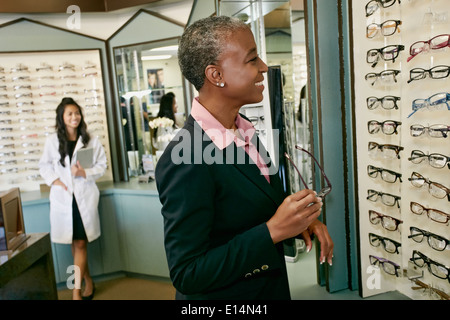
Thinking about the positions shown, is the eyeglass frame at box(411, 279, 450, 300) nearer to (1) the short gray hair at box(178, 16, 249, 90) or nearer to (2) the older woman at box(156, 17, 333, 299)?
(2) the older woman at box(156, 17, 333, 299)

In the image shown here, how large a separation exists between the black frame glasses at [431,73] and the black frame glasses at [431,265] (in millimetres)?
884

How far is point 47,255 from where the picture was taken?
2.77 m

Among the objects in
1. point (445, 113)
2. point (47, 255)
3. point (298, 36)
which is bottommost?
point (47, 255)

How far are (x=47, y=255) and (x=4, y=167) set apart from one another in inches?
69.3

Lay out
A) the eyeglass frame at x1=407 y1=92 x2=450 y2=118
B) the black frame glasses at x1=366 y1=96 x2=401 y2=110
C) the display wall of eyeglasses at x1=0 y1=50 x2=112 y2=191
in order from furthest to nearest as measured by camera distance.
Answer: the display wall of eyeglasses at x1=0 y1=50 x2=112 y2=191, the black frame glasses at x1=366 y1=96 x2=401 y2=110, the eyeglass frame at x1=407 y1=92 x2=450 y2=118

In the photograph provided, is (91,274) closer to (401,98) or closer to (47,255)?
(47,255)

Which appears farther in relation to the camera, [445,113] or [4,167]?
[4,167]

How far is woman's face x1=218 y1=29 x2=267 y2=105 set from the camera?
1160 millimetres

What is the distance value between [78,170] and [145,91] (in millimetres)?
1084

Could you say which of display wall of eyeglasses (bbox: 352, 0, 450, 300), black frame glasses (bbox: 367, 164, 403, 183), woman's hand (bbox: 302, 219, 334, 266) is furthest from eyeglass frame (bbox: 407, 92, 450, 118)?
woman's hand (bbox: 302, 219, 334, 266)

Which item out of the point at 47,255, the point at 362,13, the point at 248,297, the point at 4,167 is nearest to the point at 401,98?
the point at 362,13

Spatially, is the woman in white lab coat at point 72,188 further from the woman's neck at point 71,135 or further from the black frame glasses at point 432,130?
the black frame glasses at point 432,130

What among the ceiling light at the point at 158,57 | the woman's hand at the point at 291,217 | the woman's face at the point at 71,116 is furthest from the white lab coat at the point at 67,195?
the woman's hand at the point at 291,217
